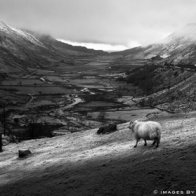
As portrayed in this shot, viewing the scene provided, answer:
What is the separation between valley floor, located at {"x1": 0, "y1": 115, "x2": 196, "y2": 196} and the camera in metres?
22.9

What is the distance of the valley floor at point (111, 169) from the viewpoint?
901 inches

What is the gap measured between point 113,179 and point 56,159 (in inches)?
489

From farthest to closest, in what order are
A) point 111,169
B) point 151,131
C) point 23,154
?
point 23,154 → point 151,131 → point 111,169

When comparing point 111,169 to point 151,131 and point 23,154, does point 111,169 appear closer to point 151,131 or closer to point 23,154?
point 151,131

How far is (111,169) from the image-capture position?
27438 mm

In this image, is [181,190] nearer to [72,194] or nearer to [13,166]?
[72,194]

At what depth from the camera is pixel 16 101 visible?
630 feet

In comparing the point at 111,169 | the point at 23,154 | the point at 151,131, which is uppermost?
the point at 151,131

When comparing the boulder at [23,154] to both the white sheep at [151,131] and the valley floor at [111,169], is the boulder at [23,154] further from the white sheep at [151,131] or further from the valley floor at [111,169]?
the white sheep at [151,131]

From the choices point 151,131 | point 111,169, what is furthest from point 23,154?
point 151,131

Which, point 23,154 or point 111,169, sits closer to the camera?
point 111,169

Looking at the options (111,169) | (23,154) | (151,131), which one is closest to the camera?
(111,169)

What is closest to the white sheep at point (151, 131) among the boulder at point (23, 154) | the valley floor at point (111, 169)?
the valley floor at point (111, 169)

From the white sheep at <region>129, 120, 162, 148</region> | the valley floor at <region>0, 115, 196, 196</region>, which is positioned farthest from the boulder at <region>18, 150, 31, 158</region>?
the white sheep at <region>129, 120, 162, 148</region>
